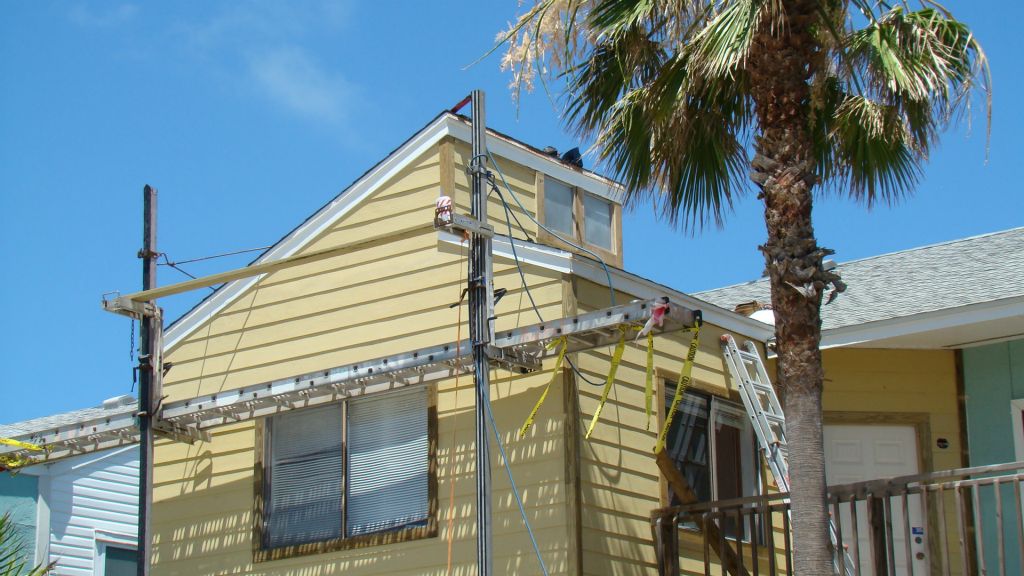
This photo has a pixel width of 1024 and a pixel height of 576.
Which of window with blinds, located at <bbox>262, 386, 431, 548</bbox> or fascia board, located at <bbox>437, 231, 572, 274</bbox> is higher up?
fascia board, located at <bbox>437, 231, 572, 274</bbox>

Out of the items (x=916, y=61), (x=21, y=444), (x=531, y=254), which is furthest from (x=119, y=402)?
(x=916, y=61)

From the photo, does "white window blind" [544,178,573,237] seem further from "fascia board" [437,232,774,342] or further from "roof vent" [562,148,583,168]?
"fascia board" [437,232,774,342]

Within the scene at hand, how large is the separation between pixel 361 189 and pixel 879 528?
20.1ft

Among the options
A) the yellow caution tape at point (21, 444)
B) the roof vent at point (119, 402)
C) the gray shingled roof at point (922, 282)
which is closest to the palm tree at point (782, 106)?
the gray shingled roof at point (922, 282)

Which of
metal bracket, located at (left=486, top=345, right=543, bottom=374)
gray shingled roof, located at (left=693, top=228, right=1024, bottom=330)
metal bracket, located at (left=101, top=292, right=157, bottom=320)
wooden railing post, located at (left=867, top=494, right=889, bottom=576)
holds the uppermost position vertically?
gray shingled roof, located at (left=693, top=228, right=1024, bottom=330)

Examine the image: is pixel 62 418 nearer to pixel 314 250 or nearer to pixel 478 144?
pixel 314 250

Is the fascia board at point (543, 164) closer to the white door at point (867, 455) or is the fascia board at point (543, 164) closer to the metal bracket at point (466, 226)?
the metal bracket at point (466, 226)

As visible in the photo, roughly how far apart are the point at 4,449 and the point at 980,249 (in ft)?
37.9

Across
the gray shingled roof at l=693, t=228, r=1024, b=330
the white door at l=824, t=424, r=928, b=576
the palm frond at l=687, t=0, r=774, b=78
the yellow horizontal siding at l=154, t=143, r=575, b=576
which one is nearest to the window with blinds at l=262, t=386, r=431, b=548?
the yellow horizontal siding at l=154, t=143, r=575, b=576

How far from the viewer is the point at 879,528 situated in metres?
11.7

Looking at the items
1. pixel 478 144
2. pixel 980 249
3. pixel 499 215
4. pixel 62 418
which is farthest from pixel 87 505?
pixel 980 249

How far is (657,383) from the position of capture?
13.5 meters

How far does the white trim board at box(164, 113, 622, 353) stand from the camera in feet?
46.2

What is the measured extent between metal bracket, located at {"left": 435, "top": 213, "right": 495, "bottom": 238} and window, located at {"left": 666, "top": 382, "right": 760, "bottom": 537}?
9.37 feet
